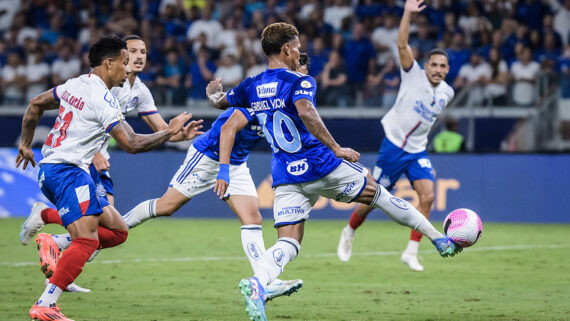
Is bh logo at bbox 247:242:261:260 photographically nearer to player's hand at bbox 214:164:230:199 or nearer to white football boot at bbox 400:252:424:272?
player's hand at bbox 214:164:230:199

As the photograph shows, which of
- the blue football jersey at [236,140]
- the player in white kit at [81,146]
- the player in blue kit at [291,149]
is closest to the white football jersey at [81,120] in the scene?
the player in white kit at [81,146]

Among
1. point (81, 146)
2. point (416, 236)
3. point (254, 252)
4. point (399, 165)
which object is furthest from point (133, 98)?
point (416, 236)

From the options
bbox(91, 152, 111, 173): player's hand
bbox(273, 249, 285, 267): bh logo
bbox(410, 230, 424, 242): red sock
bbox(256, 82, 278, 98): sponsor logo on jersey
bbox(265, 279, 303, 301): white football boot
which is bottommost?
bbox(410, 230, 424, 242): red sock

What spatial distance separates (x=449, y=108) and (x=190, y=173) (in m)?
9.13

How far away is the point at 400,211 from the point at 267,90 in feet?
5.15

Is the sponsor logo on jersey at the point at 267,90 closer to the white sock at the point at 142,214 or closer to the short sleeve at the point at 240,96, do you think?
the short sleeve at the point at 240,96

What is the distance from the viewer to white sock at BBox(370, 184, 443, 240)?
7207 mm

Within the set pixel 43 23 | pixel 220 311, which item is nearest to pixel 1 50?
pixel 43 23

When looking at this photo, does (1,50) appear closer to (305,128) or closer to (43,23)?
(43,23)

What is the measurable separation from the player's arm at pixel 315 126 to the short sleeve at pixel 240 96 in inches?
25.6

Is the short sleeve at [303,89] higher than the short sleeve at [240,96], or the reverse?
the short sleeve at [303,89]

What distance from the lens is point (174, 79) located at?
19.0 meters

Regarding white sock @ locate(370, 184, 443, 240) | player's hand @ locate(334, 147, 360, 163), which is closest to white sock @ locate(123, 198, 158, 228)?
white sock @ locate(370, 184, 443, 240)

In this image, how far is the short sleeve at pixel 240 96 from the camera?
696cm
